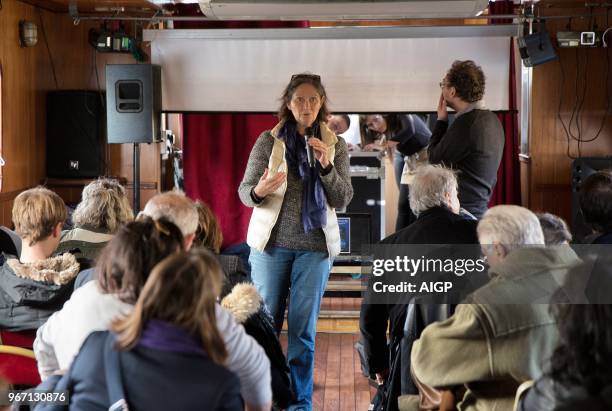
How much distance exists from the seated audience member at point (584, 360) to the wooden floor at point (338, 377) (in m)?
2.52

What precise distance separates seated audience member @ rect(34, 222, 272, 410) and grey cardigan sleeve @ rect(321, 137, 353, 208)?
1495 millimetres

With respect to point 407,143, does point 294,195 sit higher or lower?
lower

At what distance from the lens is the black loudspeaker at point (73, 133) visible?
650 cm

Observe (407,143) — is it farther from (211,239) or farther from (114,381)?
(114,381)

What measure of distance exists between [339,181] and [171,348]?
76.8 inches

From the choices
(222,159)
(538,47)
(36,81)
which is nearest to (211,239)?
(538,47)

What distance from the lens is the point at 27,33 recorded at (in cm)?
608

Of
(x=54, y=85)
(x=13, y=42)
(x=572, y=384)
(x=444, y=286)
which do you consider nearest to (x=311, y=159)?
(x=444, y=286)

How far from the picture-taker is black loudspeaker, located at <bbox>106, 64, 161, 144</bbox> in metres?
6.14

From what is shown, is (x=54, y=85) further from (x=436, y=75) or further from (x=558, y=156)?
(x=558, y=156)

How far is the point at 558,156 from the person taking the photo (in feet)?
21.8

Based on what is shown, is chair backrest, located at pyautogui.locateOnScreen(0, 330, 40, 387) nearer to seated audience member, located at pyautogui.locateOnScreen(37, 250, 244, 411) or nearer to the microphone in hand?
seated audience member, located at pyautogui.locateOnScreen(37, 250, 244, 411)

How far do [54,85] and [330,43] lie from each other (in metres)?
2.19

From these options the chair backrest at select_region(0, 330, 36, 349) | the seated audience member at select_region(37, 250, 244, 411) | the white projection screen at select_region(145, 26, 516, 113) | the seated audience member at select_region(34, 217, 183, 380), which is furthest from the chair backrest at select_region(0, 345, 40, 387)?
the white projection screen at select_region(145, 26, 516, 113)
